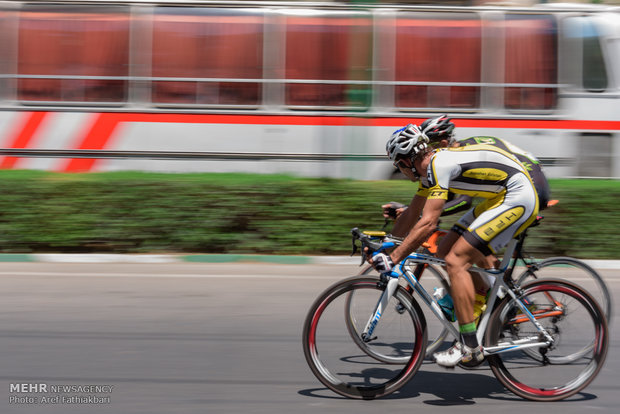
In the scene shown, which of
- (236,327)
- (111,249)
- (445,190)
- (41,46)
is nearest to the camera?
(445,190)

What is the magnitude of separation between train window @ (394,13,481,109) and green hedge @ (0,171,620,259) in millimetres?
3066

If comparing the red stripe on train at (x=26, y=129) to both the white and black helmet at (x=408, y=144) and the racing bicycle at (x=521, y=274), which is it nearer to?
the racing bicycle at (x=521, y=274)

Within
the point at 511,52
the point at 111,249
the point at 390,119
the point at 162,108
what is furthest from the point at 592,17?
the point at 111,249

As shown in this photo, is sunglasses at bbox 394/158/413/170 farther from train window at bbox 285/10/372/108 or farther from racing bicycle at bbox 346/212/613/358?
train window at bbox 285/10/372/108

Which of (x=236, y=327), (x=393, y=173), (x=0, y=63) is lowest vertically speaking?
(x=236, y=327)

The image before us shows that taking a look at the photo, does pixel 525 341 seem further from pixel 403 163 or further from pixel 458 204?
pixel 403 163

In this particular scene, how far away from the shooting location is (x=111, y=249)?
1027 cm

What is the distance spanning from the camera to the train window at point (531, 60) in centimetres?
1289

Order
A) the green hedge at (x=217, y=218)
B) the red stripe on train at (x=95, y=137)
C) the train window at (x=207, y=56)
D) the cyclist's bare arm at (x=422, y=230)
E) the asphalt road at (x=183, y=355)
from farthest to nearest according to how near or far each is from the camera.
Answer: the train window at (x=207, y=56), the red stripe on train at (x=95, y=137), the green hedge at (x=217, y=218), the asphalt road at (x=183, y=355), the cyclist's bare arm at (x=422, y=230)

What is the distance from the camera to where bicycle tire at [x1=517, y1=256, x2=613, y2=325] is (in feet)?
17.7

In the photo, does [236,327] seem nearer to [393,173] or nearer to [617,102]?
[393,173]

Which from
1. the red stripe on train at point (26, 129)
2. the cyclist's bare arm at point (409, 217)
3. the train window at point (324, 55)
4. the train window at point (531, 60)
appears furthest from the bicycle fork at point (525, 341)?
the red stripe on train at point (26, 129)

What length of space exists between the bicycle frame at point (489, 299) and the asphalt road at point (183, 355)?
13.6 inches

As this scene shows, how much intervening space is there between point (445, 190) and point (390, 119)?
321 inches
